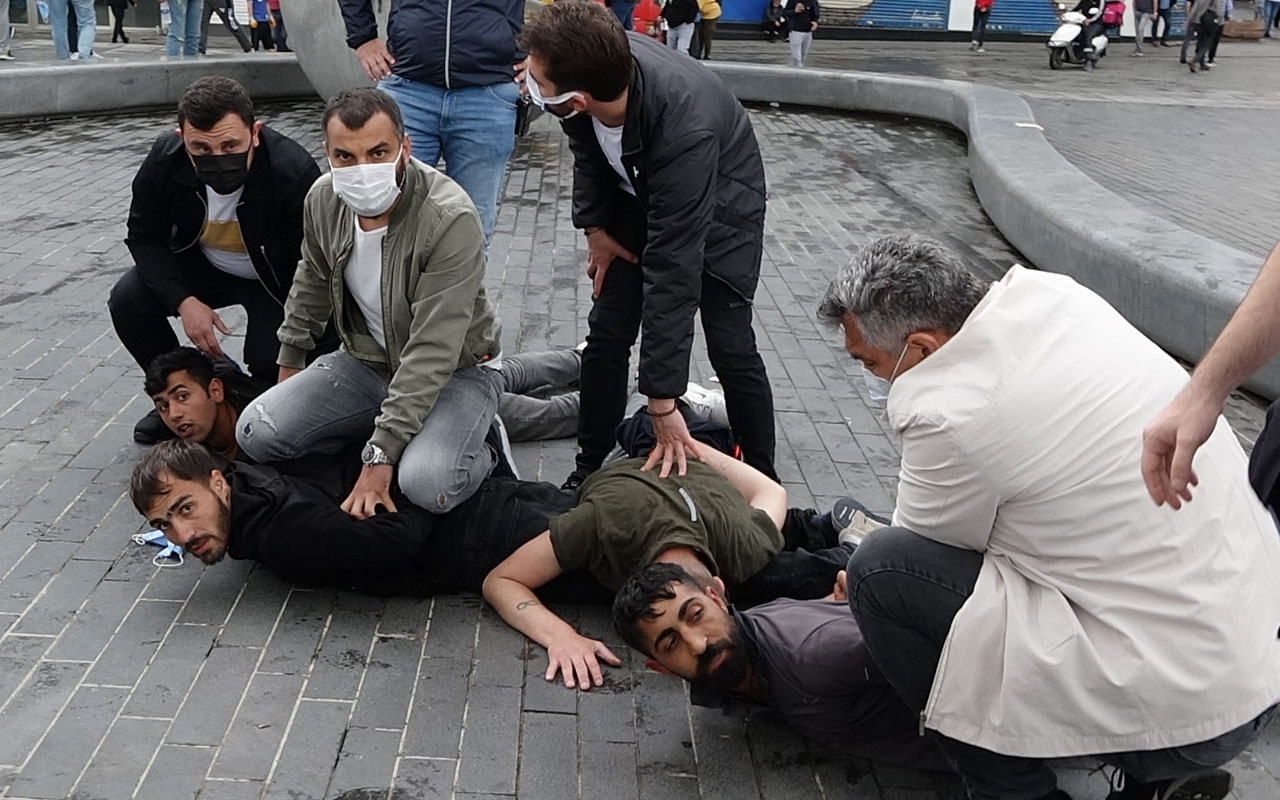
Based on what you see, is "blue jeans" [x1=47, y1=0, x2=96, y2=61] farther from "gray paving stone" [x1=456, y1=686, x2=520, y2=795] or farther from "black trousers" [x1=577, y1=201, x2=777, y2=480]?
"gray paving stone" [x1=456, y1=686, x2=520, y2=795]

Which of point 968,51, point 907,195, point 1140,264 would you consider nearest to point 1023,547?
point 1140,264

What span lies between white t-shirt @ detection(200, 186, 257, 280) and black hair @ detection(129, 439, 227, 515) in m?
1.15

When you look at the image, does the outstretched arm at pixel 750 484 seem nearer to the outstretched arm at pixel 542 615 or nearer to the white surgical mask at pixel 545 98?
the outstretched arm at pixel 542 615

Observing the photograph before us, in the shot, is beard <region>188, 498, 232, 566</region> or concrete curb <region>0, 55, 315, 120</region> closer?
beard <region>188, 498, 232, 566</region>

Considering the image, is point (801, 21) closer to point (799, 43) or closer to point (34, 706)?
point (799, 43)

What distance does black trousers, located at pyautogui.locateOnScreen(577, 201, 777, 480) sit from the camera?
385 centimetres

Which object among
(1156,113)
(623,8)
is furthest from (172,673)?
(1156,113)

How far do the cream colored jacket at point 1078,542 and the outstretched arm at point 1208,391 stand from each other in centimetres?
7

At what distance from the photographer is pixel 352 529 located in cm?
323

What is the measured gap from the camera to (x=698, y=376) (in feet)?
16.8

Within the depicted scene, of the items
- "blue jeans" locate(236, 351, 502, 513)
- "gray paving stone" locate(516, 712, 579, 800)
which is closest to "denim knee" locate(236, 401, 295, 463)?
"blue jeans" locate(236, 351, 502, 513)

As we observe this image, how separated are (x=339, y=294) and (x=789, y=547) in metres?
1.46

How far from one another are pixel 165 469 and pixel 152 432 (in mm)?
1222

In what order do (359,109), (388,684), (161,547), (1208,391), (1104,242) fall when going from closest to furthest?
(1208,391) → (388,684) → (359,109) → (161,547) → (1104,242)
